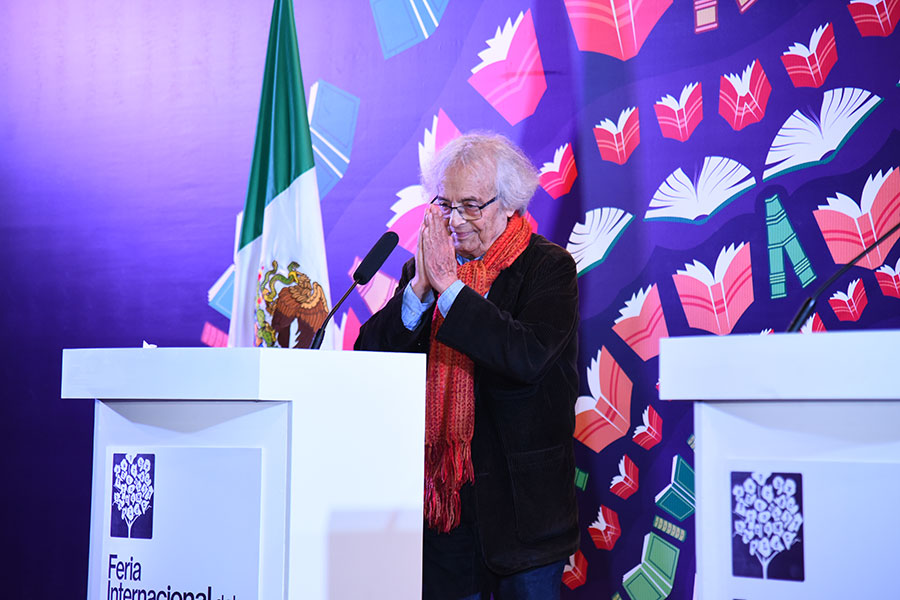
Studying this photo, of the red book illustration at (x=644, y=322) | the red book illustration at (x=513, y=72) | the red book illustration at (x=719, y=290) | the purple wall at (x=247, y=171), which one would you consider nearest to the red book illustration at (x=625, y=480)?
the purple wall at (x=247, y=171)

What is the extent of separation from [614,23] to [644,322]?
0.83 metres

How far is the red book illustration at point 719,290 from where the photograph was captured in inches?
96.0

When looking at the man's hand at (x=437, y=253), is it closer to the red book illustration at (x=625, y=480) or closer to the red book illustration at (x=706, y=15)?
the red book illustration at (x=625, y=480)

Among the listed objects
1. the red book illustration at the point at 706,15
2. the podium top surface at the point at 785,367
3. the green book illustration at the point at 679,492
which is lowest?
the green book illustration at the point at 679,492

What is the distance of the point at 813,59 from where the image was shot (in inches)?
93.5

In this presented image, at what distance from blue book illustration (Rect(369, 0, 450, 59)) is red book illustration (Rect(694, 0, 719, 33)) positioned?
0.79 meters

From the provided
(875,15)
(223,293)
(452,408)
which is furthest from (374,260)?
(223,293)

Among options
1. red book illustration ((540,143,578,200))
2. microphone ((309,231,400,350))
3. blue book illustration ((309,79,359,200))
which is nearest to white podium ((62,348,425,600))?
microphone ((309,231,400,350))

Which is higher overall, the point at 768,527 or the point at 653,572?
the point at 768,527

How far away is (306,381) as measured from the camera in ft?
4.72

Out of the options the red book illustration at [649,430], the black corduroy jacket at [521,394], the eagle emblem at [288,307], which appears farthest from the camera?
the eagle emblem at [288,307]

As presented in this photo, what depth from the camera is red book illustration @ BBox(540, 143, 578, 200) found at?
267cm

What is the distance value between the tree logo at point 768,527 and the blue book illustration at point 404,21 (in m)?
2.18

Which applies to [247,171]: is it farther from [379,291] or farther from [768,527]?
[768,527]
